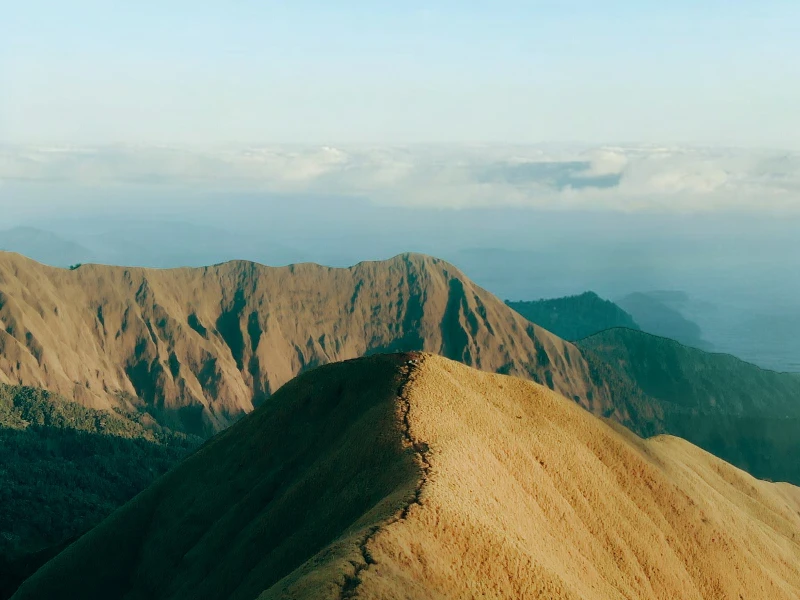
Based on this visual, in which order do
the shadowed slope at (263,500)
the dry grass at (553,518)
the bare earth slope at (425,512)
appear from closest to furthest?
the dry grass at (553,518), the bare earth slope at (425,512), the shadowed slope at (263,500)

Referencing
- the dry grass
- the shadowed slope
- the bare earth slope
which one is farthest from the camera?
the shadowed slope

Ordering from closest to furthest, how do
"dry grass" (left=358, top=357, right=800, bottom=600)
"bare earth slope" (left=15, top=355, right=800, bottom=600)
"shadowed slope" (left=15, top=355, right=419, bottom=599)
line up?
"dry grass" (left=358, top=357, right=800, bottom=600) < "bare earth slope" (left=15, top=355, right=800, bottom=600) < "shadowed slope" (left=15, top=355, right=419, bottom=599)

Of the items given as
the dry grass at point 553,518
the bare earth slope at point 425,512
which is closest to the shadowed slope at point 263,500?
the bare earth slope at point 425,512

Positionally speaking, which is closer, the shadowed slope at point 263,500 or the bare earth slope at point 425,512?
the bare earth slope at point 425,512

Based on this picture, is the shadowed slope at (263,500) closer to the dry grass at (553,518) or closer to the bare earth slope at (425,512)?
the bare earth slope at (425,512)

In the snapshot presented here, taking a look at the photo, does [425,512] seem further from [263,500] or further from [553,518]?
[263,500]

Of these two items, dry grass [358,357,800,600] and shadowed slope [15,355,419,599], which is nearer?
dry grass [358,357,800,600]

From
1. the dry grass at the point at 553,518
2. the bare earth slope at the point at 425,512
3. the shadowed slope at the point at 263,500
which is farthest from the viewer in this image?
the shadowed slope at the point at 263,500

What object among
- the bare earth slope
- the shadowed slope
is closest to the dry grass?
the bare earth slope

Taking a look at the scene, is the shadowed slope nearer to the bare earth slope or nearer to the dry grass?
the bare earth slope
